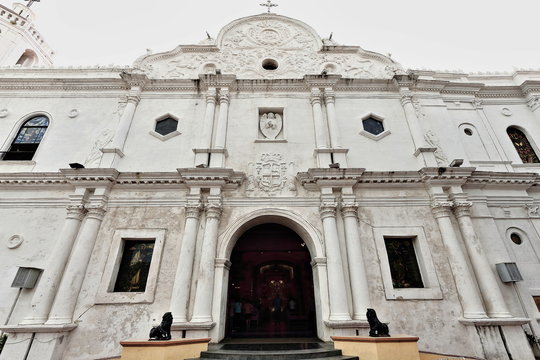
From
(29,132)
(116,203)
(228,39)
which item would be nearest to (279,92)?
(228,39)

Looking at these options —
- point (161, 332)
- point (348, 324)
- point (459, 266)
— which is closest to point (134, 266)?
point (161, 332)

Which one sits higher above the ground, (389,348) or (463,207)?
(463,207)

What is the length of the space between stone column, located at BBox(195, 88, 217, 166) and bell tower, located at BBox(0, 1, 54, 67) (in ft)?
74.1

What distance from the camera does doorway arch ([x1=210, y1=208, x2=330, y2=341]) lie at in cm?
786

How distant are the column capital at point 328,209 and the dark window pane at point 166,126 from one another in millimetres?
6980

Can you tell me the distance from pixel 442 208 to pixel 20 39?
35515 millimetres

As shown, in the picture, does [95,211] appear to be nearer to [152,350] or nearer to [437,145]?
[152,350]

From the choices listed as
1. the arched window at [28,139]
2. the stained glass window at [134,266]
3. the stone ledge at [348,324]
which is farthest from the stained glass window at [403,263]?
the arched window at [28,139]

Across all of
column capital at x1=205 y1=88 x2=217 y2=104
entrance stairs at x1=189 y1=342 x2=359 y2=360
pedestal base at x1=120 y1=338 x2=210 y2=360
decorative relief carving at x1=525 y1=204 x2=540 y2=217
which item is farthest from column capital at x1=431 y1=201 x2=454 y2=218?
column capital at x1=205 y1=88 x2=217 y2=104

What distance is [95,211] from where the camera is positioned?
8938 millimetres

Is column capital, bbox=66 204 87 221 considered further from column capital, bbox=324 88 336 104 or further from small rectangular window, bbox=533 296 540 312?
small rectangular window, bbox=533 296 540 312

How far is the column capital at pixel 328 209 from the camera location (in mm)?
8891

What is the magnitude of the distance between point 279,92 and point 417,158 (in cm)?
637

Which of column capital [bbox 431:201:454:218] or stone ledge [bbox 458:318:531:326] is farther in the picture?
column capital [bbox 431:201:454:218]
